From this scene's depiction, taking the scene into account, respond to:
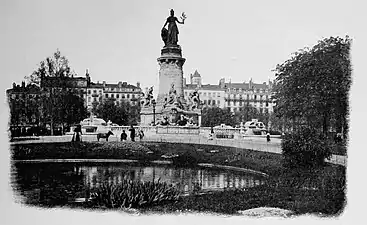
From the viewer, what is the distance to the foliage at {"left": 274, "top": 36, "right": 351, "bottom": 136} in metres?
5.65

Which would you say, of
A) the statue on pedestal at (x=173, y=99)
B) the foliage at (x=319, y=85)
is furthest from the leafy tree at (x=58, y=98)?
the foliage at (x=319, y=85)

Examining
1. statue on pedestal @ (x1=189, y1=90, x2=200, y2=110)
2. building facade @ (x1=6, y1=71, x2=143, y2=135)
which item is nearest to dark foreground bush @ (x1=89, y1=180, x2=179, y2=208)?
building facade @ (x1=6, y1=71, x2=143, y2=135)

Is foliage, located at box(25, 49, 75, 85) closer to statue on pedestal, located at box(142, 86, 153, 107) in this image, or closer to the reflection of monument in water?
the reflection of monument in water

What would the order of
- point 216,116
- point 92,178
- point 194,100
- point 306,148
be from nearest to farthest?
point 306,148 → point 92,178 → point 194,100 → point 216,116

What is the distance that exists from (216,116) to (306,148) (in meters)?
3.44

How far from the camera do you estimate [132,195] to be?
5.64 meters

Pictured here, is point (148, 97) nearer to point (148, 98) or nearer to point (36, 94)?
point (148, 98)

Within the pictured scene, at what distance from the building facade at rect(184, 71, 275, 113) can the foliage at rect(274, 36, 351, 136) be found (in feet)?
1.18

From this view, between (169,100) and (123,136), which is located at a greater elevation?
(169,100)

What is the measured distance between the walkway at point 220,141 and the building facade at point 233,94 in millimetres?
504

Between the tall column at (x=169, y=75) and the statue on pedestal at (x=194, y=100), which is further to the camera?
the statue on pedestal at (x=194, y=100)

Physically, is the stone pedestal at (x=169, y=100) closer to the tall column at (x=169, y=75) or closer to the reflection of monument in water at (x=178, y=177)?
the tall column at (x=169, y=75)

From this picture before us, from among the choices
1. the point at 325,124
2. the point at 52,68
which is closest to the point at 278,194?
the point at 325,124

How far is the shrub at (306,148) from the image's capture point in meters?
5.72
